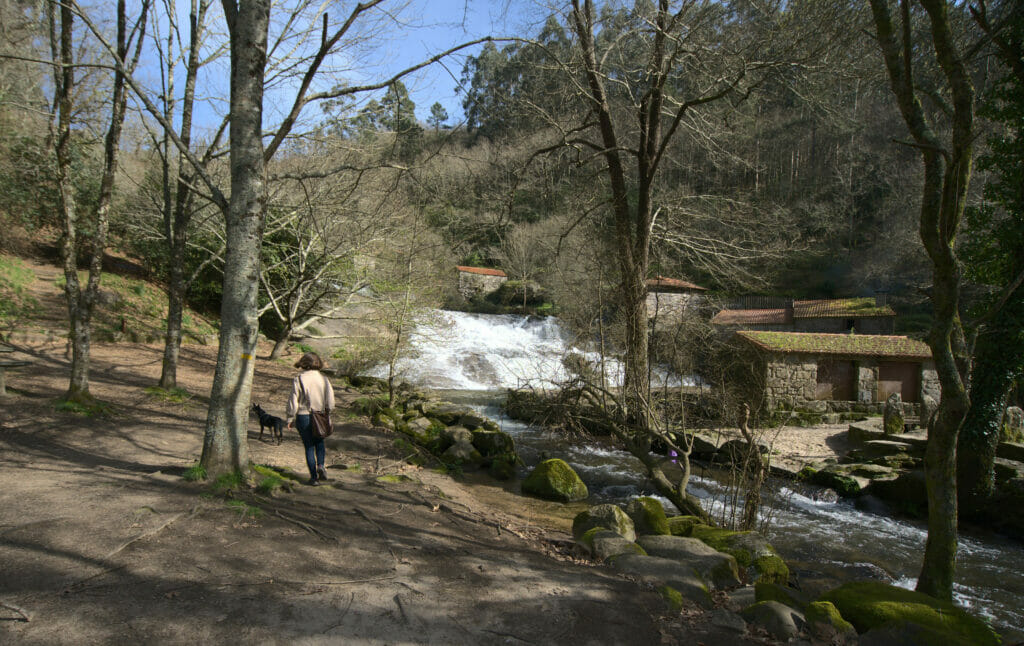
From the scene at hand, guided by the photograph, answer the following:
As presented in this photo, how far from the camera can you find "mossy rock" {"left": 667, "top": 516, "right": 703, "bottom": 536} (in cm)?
701

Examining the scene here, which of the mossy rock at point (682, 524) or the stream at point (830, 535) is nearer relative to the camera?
the stream at point (830, 535)

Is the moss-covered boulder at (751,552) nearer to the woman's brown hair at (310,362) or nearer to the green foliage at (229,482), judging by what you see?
the woman's brown hair at (310,362)

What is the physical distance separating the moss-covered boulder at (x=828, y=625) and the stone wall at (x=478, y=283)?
3482 cm

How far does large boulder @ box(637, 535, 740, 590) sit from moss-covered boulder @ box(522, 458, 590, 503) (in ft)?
10.6

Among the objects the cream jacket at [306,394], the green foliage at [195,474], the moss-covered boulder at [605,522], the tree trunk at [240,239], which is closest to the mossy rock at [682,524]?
the moss-covered boulder at [605,522]

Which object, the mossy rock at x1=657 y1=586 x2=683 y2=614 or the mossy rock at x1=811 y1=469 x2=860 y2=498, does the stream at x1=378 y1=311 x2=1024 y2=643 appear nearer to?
the mossy rock at x1=811 y1=469 x2=860 y2=498

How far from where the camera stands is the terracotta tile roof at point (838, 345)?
1684cm

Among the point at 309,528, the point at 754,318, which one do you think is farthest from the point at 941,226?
the point at 754,318

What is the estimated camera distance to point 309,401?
6.14 meters

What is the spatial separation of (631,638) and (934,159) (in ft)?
15.9

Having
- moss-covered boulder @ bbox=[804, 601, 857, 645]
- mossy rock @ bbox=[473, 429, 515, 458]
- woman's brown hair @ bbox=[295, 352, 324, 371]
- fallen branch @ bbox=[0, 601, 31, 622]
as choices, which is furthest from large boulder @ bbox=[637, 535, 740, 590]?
mossy rock @ bbox=[473, 429, 515, 458]

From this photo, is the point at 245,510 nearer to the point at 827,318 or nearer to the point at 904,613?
the point at 904,613

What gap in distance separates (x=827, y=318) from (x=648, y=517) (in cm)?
2631

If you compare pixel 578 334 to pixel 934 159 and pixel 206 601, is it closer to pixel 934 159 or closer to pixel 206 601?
pixel 934 159
